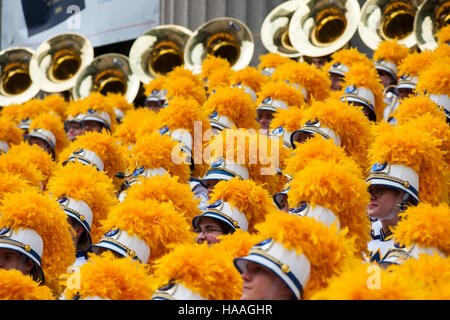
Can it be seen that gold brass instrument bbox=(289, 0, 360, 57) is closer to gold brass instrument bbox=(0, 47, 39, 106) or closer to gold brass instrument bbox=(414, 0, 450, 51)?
gold brass instrument bbox=(414, 0, 450, 51)

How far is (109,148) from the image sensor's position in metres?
5.59

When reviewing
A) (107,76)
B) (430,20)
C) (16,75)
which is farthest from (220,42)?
(16,75)

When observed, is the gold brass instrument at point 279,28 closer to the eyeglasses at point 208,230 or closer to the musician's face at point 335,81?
the musician's face at point 335,81

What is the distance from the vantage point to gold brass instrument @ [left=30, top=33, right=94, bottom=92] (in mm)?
9938

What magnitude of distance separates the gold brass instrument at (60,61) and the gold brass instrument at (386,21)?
4.22m

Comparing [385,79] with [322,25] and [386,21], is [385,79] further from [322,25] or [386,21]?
[322,25]

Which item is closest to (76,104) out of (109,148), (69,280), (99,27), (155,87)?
(155,87)

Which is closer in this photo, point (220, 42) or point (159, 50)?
point (220, 42)

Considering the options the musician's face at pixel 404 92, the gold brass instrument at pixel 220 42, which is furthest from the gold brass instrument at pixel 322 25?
the musician's face at pixel 404 92

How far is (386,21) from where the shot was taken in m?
7.69

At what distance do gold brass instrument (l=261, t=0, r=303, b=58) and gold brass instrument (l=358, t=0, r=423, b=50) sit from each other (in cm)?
112

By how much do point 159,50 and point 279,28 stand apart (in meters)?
1.75

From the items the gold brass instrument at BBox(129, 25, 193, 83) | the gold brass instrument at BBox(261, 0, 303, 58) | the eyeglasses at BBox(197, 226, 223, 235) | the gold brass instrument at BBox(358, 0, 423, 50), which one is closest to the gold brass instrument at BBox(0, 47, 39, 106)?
the gold brass instrument at BBox(129, 25, 193, 83)
